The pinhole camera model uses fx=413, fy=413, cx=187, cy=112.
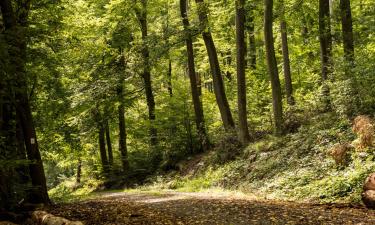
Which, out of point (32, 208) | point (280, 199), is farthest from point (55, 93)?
point (280, 199)

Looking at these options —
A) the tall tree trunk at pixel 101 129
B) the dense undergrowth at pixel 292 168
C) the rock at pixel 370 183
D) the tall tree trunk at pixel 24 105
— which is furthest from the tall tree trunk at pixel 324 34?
the tall tree trunk at pixel 101 129

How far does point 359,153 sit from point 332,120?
3.24m

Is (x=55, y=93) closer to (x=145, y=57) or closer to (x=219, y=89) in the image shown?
(x=145, y=57)

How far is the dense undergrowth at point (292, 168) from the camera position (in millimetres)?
9797

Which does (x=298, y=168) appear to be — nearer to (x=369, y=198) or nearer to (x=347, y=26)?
(x=369, y=198)

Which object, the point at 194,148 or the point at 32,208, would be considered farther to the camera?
the point at 194,148

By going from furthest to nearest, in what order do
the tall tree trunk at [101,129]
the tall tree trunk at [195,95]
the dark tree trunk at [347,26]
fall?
the tall tree trunk at [101,129] < the tall tree trunk at [195,95] < the dark tree trunk at [347,26]

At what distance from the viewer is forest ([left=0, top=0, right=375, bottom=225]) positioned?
31.9 ft

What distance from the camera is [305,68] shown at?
24359 mm

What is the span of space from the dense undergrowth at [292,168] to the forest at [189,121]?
0.16 feet

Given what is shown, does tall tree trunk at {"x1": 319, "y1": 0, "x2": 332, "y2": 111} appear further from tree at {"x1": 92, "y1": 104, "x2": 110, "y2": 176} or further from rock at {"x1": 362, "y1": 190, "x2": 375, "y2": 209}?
tree at {"x1": 92, "y1": 104, "x2": 110, "y2": 176}

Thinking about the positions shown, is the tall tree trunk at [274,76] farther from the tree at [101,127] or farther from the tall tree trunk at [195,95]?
the tree at [101,127]

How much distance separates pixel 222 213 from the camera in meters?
9.15

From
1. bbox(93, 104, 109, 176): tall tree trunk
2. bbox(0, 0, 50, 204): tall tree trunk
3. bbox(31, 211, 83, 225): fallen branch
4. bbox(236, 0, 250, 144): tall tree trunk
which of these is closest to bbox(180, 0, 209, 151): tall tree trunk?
bbox(236, 0, 250, 144): tall tree trunk
